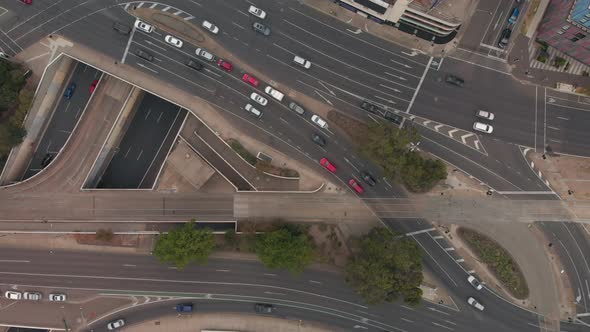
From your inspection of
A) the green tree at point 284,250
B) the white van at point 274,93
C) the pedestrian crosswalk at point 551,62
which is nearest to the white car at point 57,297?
the green tree at point 284,250

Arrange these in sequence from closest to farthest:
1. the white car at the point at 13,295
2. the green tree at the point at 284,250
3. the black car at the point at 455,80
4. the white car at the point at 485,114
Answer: the green tree at the point at 284,250, the white car at the point at 485,114, the black car at the point at 455,80, the white car at the point at 13,295

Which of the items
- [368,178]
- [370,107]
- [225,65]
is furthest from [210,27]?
[368,178]

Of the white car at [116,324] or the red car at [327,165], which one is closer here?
the red car at [327,165]

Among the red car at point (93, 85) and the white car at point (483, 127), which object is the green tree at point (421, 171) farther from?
the red car at point (93, 85)

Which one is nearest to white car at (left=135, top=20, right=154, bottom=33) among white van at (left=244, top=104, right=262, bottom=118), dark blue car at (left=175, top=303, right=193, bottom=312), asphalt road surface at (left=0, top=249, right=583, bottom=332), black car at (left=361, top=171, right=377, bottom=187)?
white van at (left=244, top=104, right=262, bottom=118)

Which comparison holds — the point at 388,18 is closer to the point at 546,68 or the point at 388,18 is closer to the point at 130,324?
the point at 546,68

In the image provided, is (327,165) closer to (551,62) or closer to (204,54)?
(204,54)

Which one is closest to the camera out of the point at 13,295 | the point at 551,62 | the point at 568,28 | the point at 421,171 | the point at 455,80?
the point at 568,28

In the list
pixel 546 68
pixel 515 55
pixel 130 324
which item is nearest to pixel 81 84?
pixel 130 324
